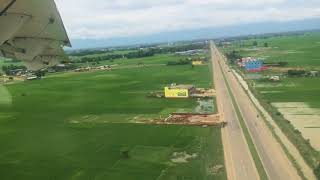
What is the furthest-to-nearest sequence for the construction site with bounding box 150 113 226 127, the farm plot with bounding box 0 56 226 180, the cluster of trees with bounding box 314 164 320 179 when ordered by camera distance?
the construction site with bounding box 150 113 226 127 < the farm plot with bounding box 0 56 226 180 < the cluster of trees with bounding box 314 164 320 179

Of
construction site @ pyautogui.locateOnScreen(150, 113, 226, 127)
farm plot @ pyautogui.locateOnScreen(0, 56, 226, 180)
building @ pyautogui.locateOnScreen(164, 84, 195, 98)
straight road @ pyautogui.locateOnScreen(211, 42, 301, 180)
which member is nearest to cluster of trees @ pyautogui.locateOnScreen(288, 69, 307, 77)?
building @ pyautogui.locateOnScreen(164, 84, 195, 98)

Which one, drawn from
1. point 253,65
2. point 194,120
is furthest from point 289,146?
point 253,65

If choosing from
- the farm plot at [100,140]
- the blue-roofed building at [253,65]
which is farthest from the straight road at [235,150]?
the blue-roofed building at [253,65]

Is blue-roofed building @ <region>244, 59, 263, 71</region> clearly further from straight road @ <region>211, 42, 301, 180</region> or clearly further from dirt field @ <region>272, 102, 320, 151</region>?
dirt field @ <region>272, 102, 320, 151</region>

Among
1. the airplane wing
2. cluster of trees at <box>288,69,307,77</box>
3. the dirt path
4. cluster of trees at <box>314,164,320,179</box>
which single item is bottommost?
cluster of trees at <box>288,69,307,77</box>

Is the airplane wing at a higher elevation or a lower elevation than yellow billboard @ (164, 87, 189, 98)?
higher

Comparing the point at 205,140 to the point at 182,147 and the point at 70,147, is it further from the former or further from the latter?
the point at 70,147

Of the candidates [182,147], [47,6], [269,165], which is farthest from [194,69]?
[47,6]
